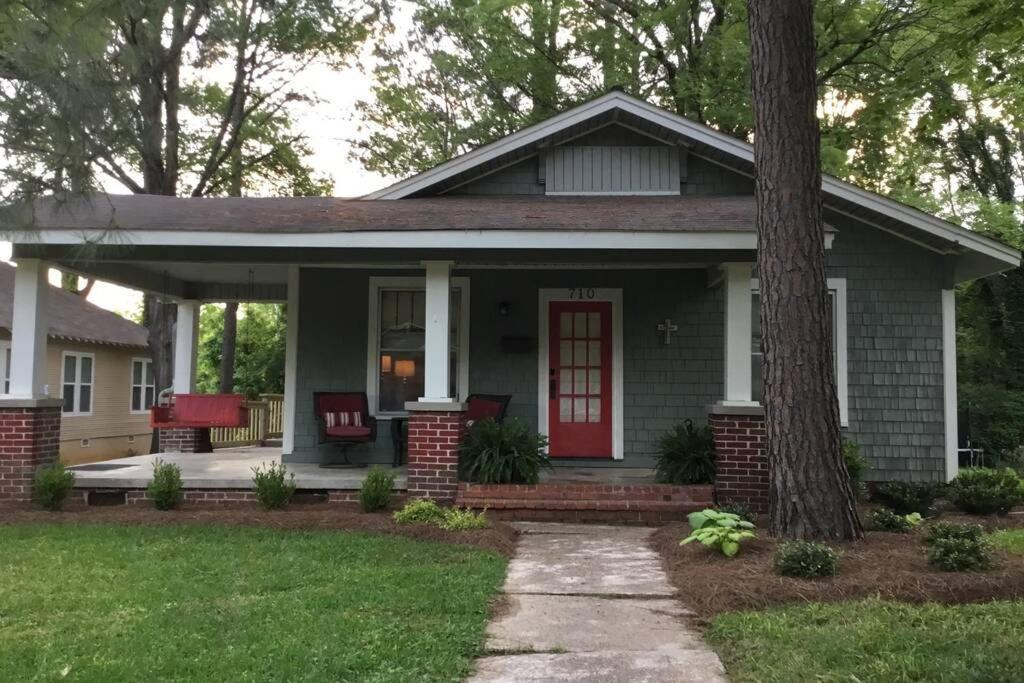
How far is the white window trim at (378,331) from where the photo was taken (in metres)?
9.27

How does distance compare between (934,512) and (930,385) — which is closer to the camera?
(934,512)

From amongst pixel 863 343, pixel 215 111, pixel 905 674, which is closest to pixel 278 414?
pixel 215 111

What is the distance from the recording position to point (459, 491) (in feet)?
24.3

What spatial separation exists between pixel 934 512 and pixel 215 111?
634 inches

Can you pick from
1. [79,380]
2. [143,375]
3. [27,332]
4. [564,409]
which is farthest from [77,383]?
[564,409]

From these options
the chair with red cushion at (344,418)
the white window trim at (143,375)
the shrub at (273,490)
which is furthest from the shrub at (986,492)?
the white window trim at (143,375)

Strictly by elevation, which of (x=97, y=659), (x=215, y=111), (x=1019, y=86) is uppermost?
(x=215, y=111)

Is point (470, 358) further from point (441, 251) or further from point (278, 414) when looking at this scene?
point (278, 414)

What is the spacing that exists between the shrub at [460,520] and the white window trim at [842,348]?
4.32 metres

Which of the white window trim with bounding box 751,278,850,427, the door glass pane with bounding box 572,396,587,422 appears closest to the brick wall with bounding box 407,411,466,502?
the door glass pane with bounding box 572,396,587,422

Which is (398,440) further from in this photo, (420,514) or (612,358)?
(612,358)

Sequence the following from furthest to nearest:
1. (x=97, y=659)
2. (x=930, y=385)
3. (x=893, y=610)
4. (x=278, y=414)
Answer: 1. (x=278, y=414)
2. (x=930, y=385)
3. (x=893, y=610)
4. (x=97, y=659)

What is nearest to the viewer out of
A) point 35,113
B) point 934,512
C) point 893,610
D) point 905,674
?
point 905,674

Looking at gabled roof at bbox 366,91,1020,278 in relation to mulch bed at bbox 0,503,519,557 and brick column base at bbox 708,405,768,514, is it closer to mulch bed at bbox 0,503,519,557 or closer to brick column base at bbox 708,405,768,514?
brick column base at bbox 708,405,768,514
